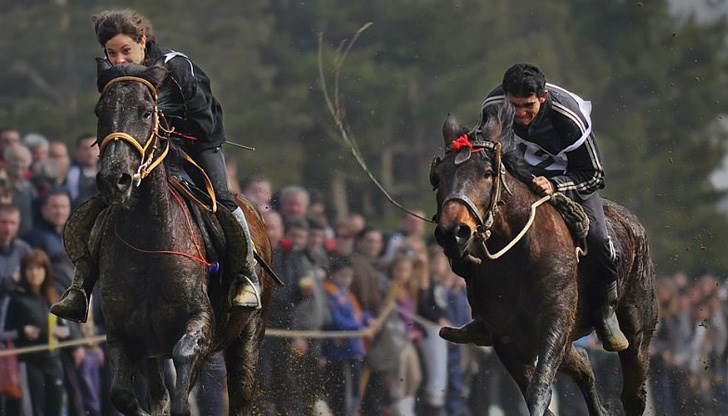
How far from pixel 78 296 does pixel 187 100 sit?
1156 mm

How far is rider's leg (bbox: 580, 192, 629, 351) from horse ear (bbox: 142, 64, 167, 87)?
8.47 ft

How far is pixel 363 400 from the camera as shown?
552 inches

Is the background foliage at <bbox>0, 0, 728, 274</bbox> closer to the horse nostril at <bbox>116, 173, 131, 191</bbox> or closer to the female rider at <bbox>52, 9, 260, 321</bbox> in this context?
the female rider at <bbox>52, 9, 260, 321</bbox>

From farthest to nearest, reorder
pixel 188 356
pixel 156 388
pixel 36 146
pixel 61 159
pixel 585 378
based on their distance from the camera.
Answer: pixel 36 146 → pixel 61 159 → pixel 585 378 → pixel 156 388 → pixel 188 356

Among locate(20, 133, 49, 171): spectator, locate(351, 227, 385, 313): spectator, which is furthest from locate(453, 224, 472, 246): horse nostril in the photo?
locate(351, 227, 385, 313): spectator

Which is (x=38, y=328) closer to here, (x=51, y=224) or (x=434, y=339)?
(x=51, y=224)

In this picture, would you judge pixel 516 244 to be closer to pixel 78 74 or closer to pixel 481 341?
pixel 481 341

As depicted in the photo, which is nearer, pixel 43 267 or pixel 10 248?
pixel 10 248

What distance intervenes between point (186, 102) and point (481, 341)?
226cm

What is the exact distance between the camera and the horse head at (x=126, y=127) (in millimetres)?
8023

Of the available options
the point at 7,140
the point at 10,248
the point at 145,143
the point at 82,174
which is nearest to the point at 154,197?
the point at 145,143

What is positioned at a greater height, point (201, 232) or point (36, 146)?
point (36, 146)

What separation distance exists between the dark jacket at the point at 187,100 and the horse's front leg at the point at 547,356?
204 cm

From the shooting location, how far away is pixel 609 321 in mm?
9906
